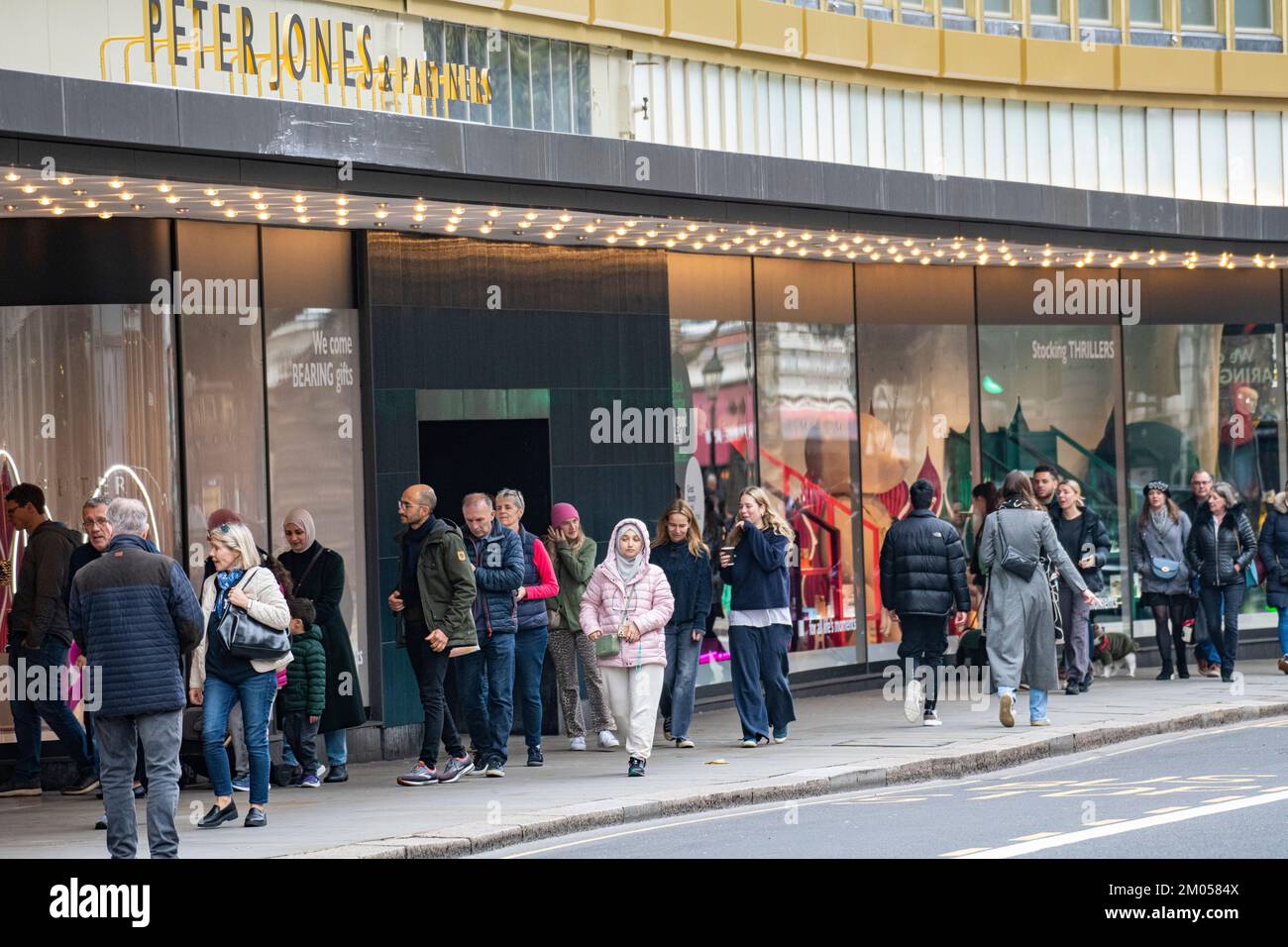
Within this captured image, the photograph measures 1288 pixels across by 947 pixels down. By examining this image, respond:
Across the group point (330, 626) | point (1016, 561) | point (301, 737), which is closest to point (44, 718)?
point (301, 737)

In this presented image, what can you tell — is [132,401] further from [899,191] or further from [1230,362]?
[1230,362]

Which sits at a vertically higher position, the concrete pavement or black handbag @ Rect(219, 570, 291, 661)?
black handbag @ Rect(219, 570, 291, 661)

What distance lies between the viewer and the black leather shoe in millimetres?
11695

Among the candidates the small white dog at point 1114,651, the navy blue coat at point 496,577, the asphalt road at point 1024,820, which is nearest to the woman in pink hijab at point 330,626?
the navy blue coat at point 496,577

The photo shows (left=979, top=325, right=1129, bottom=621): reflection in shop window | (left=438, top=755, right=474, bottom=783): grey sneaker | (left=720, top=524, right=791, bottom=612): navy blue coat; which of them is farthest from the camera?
(left=979, top=325, right=1129, bottom=621): reflection in shop window

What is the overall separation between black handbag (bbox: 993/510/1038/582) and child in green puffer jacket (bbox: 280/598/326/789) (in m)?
5.10

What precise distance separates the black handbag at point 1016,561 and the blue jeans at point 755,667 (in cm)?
Answer: 175

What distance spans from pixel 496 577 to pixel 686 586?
172 cm

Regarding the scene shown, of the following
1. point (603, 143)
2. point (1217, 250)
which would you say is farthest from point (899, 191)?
point (1217, 250)

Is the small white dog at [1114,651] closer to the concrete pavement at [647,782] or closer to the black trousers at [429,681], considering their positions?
the concrete pavement at [647,782]

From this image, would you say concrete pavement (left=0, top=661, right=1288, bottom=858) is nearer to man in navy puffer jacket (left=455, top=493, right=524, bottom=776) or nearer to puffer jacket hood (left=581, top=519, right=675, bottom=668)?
man in navy puffer jacket (left=455, top=493, right=524, bottom=776)

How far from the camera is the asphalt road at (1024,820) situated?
9.79 m

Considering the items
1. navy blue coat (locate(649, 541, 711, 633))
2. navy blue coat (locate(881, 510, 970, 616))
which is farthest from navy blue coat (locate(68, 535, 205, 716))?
navy blue coat (locate(881, 510, 970, 616))

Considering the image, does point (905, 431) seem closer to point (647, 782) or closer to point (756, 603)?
point (756, 603)
